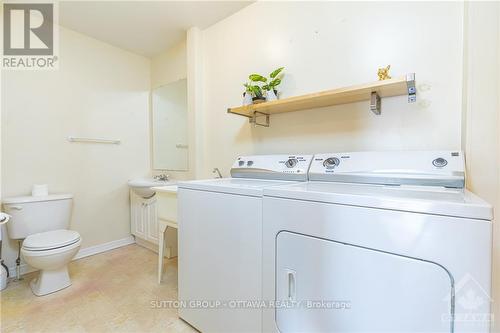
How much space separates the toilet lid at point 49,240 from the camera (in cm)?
173

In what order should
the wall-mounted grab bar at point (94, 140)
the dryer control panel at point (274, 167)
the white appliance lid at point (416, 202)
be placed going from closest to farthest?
the white appliance lid at point (416, 202) → the dryer control panel at point (274, 167) → the wall-mounted grab bar at point (94, 140)

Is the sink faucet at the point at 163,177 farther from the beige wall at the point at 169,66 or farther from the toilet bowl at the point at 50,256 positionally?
the beige wall at the point at 169,66

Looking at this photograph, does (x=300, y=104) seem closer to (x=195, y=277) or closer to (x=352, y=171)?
(x=352, y=171)

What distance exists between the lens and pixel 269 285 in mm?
1086

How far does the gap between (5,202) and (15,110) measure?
0.79 meters

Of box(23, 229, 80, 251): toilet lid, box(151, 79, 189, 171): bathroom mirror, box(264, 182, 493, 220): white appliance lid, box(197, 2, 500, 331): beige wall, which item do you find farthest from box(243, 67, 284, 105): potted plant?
box(23, 229, 80, 251): toilet lid

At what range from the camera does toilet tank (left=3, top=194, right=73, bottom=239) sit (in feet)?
6.32

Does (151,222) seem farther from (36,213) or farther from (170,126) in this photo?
(170,126)

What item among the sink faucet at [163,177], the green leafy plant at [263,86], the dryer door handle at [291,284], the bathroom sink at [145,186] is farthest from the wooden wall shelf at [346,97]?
the sink faucet at [163,177]

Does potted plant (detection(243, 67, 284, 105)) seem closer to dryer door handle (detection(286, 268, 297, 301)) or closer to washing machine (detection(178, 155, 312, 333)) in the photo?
washing machine (detection(178, 155, 312, 333))

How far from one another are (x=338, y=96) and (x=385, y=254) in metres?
0.93

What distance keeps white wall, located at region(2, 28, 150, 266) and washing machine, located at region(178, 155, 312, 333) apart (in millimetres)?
1663

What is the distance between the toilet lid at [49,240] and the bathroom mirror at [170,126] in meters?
1.14

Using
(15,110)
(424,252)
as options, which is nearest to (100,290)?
(15,110)
